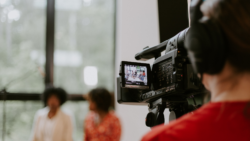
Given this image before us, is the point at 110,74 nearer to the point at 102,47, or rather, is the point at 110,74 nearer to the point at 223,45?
the point at 102,47

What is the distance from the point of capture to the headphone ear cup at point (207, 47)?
59cm

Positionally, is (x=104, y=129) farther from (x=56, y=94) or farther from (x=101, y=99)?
(x=56, y=94)

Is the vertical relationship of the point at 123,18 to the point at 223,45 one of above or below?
above

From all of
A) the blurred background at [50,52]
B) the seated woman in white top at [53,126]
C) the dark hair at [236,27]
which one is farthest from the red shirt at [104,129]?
the dark hair at [236,27]

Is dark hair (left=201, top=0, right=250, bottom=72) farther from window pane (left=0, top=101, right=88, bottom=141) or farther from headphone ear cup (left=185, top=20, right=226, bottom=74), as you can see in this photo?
window pane (left=0, top=101, right=88, bottom=141)

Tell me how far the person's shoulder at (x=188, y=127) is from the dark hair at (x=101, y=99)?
2.08 meters

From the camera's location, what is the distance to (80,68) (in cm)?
428

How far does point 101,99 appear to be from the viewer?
2635 millimetres

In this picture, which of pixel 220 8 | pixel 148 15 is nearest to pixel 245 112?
pixel 220 8

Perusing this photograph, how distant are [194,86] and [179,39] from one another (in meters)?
0.21

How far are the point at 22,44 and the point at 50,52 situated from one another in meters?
0.42

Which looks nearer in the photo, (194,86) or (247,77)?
(247,77)

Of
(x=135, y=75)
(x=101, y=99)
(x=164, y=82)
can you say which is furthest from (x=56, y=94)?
(x=164, y=82)

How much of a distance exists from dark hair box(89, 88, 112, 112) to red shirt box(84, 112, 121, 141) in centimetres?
9
